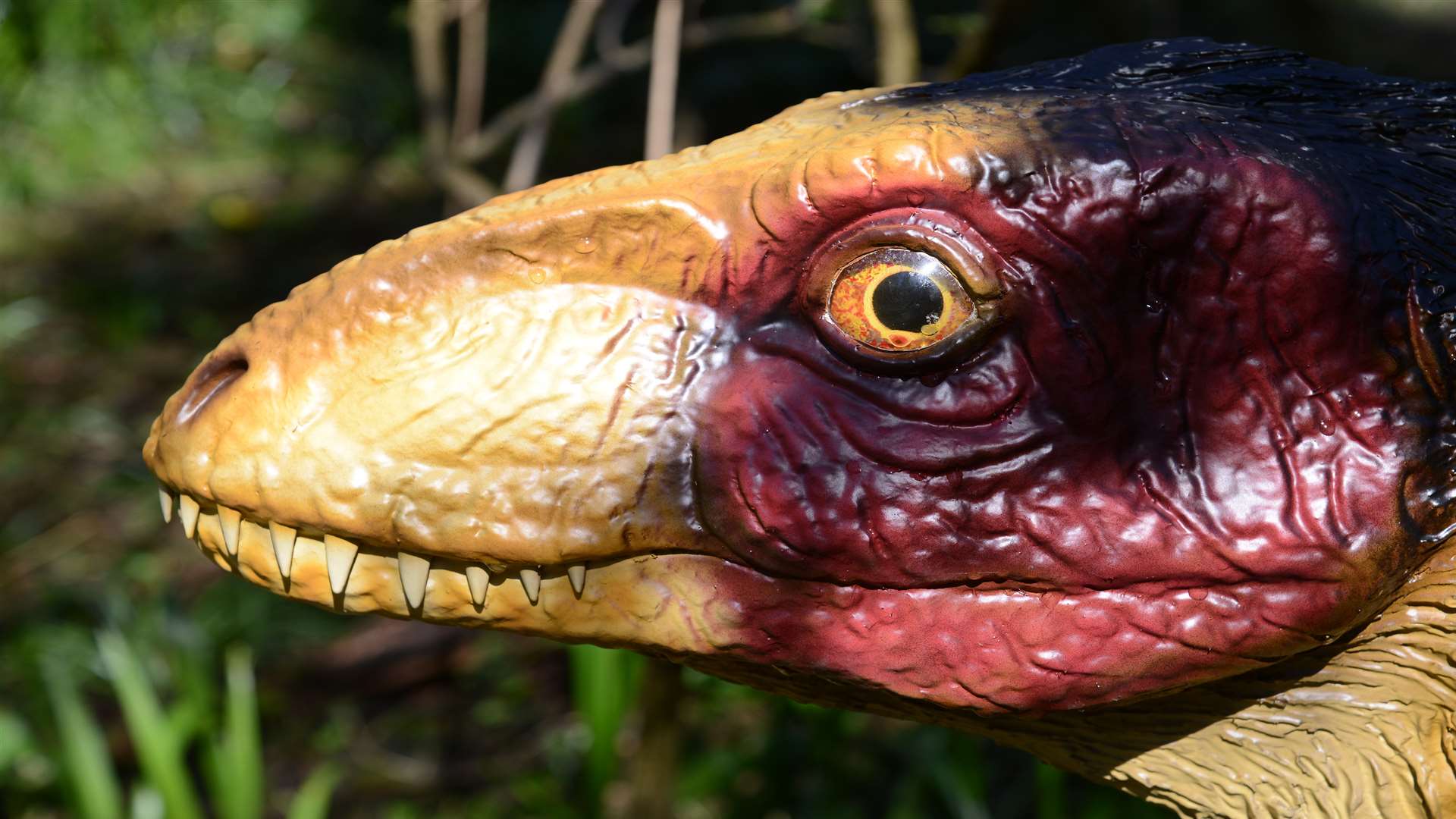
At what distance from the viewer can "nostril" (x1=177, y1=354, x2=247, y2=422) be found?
54.1 inches

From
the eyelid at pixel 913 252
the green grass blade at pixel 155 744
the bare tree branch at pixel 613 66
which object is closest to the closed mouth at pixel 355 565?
the eyelid at pixel 913 252

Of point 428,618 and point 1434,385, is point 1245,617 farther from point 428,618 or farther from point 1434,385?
point 428,618

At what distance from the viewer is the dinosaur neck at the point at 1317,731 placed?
1.21 m

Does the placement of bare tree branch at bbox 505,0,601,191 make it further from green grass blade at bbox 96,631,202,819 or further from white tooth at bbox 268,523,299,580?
white tooth at bbox 268,523,299,580

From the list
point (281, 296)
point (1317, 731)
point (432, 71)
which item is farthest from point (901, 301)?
point (281, 296)

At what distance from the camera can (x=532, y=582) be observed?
129 cm

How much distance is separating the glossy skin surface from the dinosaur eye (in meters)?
0.02

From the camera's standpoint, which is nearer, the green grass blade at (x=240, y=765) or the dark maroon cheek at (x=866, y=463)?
the dark maroon cheek at (x=866, y=463)

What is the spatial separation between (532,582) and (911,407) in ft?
1.31

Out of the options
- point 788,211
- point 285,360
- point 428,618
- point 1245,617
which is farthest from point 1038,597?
point 285,360

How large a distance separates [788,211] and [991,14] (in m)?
1.32

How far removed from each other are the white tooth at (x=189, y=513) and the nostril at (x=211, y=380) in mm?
83

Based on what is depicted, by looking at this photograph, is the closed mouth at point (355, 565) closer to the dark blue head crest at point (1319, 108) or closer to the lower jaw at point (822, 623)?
the lower jaw at point (822, 623)

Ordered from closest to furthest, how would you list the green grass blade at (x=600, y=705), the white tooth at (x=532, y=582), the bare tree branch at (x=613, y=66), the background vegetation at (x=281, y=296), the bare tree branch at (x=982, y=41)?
the white tooth at (x=532, y=582)
the bare tree branch at (x=982, y=41)
the bare tree branch at (x=613, y=66)
the background vegetation at (x=281, y=296)
the green grass blade at (x=600, y=705)
